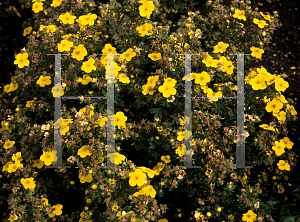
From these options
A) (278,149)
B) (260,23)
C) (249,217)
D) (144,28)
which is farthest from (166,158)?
(260,23)

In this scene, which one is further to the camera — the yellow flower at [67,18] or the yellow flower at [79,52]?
the yellow flower at [67,18]

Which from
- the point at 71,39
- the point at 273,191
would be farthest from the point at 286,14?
the point at 71,39

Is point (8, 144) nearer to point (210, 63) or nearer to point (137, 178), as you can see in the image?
point (137, 178)

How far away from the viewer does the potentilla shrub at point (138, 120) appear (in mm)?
2539

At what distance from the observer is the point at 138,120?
335 cm

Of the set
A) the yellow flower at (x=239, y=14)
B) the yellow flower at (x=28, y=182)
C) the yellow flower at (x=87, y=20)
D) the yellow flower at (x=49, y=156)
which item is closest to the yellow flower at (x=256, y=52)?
the yellow flower at (x=239, y=14)

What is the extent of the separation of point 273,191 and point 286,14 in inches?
150

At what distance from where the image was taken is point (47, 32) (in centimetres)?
309

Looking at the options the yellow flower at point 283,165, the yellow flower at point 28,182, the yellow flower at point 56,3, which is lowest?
the yellow flower at point 283,165

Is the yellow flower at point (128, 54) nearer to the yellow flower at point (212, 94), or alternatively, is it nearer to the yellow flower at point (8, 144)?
the yellow flower at point (212, 94)

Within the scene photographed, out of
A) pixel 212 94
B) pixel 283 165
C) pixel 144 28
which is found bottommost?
pixel 283 165

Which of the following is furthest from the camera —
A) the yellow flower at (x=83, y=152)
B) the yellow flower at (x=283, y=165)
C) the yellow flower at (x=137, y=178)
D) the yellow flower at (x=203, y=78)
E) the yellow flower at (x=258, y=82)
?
the yellow flower at (x=283, y=165)

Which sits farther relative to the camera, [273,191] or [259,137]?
[273,191]

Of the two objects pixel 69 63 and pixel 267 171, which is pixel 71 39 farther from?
pixel 267 171
